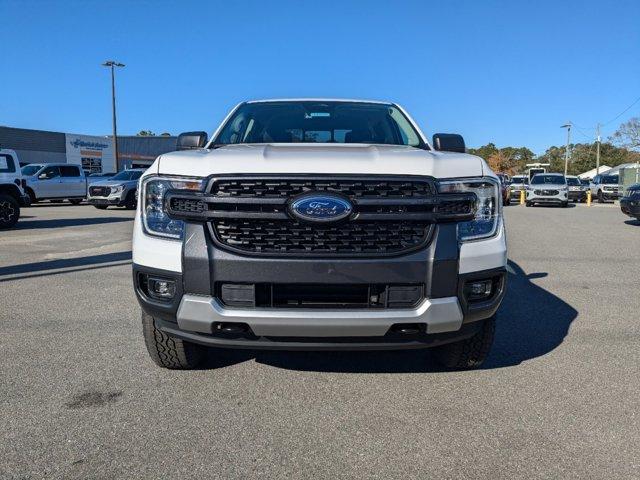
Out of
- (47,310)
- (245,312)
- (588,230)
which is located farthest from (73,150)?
(245,312)

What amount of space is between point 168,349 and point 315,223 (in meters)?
1.34

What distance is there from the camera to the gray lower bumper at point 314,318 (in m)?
2.86

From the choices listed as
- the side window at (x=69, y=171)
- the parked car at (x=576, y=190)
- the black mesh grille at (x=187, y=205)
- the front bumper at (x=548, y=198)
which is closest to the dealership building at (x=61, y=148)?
the side window at (x=69, y=171)

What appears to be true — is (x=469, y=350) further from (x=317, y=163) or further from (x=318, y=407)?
(x=317, y=163)

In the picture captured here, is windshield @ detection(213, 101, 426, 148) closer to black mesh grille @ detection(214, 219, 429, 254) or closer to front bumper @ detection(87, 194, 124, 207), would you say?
black mesh grille @ detection(214, 219, 429, 254)

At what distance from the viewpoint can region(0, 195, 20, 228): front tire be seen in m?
13.0

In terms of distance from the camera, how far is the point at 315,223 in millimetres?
2885

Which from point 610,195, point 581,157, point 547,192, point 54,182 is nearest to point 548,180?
point 547,192

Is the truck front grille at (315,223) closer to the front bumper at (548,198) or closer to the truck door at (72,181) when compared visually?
the truck door at (72,181)

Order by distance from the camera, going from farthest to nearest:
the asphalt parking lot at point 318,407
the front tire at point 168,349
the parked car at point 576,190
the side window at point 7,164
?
1. the parked car at point 576,190
2. the side window at point 7,164
3. the front tire at point 168,349
4. the asphalt parking lot at point 318,407

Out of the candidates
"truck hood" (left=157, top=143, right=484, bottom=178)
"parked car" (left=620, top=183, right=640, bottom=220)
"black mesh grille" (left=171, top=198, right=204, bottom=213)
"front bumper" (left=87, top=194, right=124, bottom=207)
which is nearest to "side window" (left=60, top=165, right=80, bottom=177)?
"front bumper" (left=87, top=194, right=124, bottom=207)

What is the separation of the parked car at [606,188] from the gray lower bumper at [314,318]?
35.4 meters

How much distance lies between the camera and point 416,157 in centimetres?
317

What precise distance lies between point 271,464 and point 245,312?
755 millimetres
